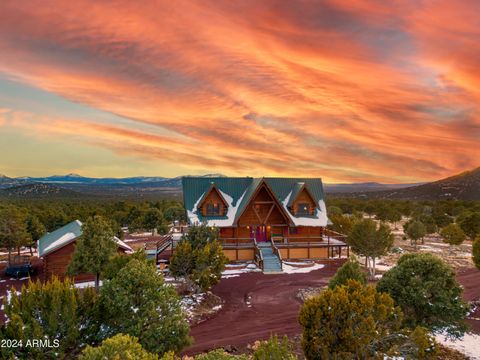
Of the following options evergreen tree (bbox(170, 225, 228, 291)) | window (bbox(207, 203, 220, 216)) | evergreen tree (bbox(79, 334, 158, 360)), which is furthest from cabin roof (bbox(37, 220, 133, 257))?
evergreen tree (bbox(79, 334, 158, 360))

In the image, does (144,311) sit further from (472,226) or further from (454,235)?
(472,226)

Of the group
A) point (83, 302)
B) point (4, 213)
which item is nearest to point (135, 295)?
point (83, 302)

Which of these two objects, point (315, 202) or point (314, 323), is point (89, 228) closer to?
point (314, 323)

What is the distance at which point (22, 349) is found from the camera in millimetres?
11281

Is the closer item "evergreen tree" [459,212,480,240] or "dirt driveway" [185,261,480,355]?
"dirt driveway" [185,261,480,355]

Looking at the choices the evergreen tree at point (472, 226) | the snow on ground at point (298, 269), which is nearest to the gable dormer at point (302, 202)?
the snow on ground at point (298, 269)

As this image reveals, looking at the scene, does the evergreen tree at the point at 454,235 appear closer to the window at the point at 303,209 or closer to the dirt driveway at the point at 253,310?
the window at the point at 303,209

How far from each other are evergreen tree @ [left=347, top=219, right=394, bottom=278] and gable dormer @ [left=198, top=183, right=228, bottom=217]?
52.0 ft

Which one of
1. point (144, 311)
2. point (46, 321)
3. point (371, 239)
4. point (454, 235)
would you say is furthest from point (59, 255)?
point (454, 235)

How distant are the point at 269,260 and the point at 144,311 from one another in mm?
24795

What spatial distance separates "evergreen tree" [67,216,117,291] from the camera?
2484cm

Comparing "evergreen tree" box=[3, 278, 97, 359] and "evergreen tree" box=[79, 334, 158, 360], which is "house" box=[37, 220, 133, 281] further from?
"evergreen tree" box=[79, 334, 158, 360]

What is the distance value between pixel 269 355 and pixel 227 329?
42.1 ft

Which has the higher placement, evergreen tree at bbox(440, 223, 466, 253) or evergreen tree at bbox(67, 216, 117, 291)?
evergreen tree at bbox(67, 216, 117, 291)
